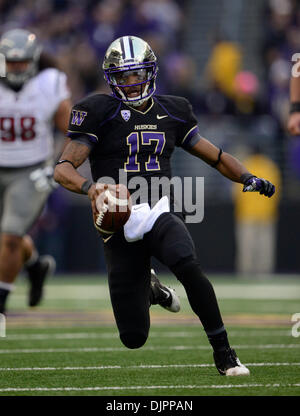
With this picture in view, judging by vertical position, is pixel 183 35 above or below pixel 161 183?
below

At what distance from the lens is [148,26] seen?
15273 mm

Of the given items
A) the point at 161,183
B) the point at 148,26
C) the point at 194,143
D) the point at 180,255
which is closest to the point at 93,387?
the point at 180,255

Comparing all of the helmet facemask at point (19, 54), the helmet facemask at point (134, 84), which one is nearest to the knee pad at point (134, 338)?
the helmet facemask at point (134, 84)

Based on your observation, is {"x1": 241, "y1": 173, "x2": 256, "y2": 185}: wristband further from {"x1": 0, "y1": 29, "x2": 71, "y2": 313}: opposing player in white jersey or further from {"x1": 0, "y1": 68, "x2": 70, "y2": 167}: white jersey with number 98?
{"x1": 0, "y1": 68, "x2": 70, "y2": 167}: white jersey with number 98

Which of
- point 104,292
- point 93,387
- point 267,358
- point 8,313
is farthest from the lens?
point 104,292

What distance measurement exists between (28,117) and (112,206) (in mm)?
2764

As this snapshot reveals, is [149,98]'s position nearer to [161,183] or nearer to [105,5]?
[161,183]

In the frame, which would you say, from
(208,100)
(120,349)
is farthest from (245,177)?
(208,100)

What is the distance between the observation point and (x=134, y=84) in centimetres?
529

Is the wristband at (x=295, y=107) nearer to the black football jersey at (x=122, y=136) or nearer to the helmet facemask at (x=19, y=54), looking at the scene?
the black football jersey at (x=122, y=136)

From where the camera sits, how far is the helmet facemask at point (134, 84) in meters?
5.30

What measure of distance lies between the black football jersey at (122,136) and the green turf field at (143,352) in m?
0.98

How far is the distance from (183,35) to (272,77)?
9.87ft

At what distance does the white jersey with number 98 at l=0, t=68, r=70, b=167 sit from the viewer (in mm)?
7449
